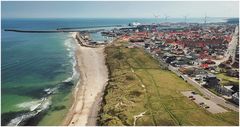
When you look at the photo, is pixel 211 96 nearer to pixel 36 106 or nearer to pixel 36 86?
pixel 36 106

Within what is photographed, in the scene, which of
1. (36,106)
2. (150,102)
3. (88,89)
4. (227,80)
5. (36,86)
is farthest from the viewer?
(227,80)

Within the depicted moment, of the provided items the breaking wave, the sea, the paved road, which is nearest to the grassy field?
the paved road

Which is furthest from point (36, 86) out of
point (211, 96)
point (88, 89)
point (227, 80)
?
point (227, 80)

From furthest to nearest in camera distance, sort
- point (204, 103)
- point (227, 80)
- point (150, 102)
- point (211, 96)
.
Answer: point (227, 80), point (211, 96), point (150, 102), point (204, 103)

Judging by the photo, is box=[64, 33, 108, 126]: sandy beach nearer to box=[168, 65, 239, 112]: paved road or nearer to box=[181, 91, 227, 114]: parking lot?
box=[181, 91, 227, 114]: parking lot

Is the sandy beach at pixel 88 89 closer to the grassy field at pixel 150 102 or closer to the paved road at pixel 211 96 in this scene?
the grassy field at pixel 150 102
